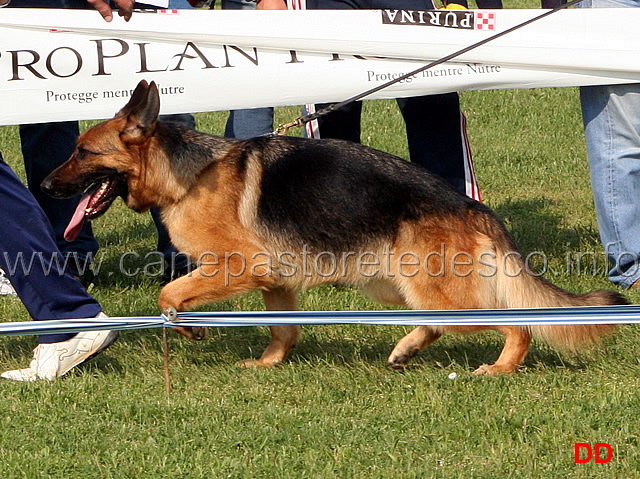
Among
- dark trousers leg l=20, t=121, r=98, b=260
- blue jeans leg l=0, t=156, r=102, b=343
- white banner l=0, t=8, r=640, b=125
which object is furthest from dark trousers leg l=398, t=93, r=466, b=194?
blue jeans leg l=0, t=156, r=102, b=343

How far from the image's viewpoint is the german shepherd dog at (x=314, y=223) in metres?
4.09

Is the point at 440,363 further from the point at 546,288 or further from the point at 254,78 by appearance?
the point at 254,78

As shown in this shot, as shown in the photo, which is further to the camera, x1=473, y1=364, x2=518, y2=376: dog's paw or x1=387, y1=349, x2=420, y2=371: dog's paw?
x1=387, y1=349, x2=420, y2=371: dog's paw

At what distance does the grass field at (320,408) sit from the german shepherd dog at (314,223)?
0.82 feet

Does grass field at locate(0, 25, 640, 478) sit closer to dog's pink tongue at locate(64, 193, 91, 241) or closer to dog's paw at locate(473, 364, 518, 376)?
dog's paw at locate(473, 364, 518, 376)

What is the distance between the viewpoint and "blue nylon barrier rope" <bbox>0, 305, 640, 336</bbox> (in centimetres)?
375

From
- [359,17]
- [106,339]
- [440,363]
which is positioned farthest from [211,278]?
[359,17]

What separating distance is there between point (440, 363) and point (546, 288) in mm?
626

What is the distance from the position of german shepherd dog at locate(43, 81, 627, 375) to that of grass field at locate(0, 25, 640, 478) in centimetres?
25

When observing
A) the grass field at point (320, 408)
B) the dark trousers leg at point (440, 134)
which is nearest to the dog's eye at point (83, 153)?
the grass field at point (320, 408)

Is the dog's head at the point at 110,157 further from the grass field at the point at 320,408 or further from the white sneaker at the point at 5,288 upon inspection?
the white sneaker at the point at 5,288

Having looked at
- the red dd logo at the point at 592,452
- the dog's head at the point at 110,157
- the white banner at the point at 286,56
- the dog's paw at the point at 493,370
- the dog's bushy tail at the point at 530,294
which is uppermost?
the white banner at the point at 286,56

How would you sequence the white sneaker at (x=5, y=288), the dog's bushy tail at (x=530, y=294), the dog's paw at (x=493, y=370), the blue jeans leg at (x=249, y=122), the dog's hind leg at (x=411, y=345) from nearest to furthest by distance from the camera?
1. the dog's bushy tail at (x=530, y=294)
2. the dog's paw at (x=493, y=370)
3. the dog's hind leg at (x=411, y=345)
4. the white sneaker at (x=5, y=288)
5. the blue jeans leg at (x=249, y=122)

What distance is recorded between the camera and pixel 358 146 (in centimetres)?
439
